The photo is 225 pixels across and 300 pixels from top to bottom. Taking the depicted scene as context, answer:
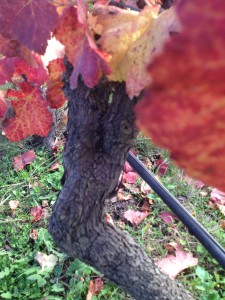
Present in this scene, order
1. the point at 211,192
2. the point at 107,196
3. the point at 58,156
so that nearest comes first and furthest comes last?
1. the point at 107,196
2. the point at 211,192
3. the point at 58,156

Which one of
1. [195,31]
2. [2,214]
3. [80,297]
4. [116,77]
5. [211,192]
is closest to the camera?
[195,31]

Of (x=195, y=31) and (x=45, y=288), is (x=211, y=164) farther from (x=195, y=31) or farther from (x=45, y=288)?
(x=45, y=288)

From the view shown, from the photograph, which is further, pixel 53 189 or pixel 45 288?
pixel 53 189

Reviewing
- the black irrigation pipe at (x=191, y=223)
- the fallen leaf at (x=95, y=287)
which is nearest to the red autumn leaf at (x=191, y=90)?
the black irrigation pipe at (x=191, y=223)

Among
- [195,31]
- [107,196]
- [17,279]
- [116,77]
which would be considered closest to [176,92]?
[195,31]

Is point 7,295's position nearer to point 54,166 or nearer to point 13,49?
point 54,166

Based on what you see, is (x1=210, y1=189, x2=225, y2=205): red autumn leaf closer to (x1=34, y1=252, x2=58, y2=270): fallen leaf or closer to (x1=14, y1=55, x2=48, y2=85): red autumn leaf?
(x1=34, y1=252, x2=58, y2=270): fallen leaf

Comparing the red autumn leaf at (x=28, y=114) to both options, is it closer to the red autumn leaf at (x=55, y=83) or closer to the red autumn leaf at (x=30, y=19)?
the red autumn leaf at (x=55, y=83)

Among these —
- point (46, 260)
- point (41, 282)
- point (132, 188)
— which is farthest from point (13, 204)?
point (132, 188)
